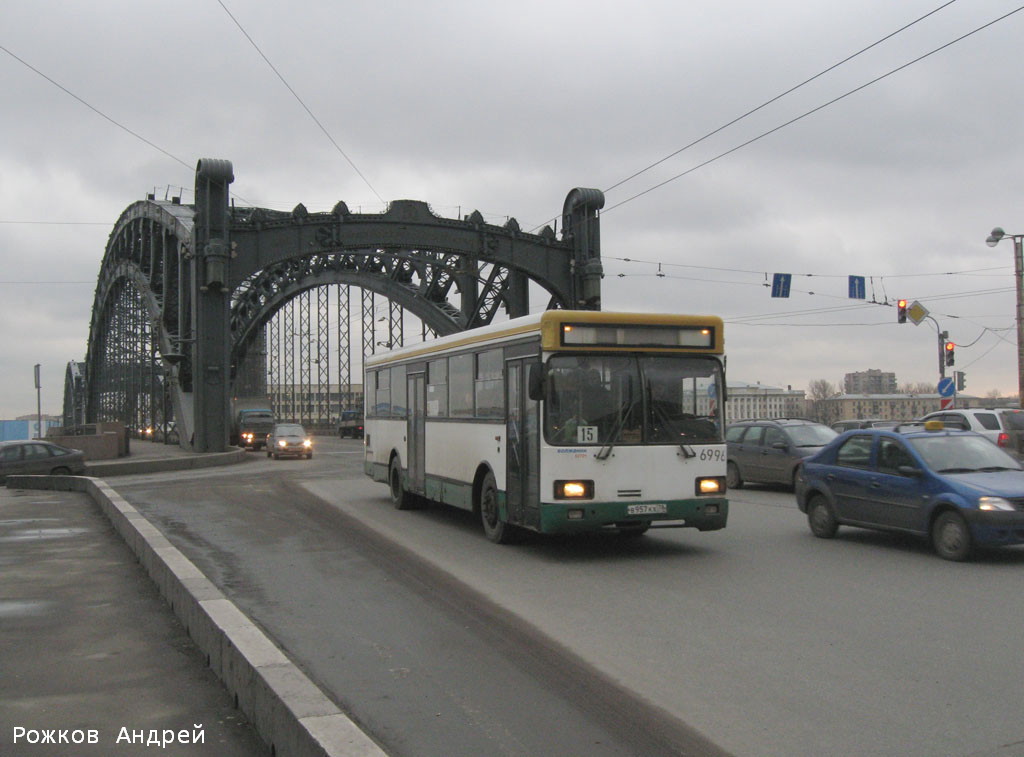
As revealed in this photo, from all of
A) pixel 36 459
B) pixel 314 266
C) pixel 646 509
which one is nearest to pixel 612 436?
pixel 646 509

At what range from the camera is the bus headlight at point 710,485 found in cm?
1116

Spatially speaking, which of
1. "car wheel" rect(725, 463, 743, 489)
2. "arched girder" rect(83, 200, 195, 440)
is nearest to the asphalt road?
"car wheel" rect(725, 463, 743, 489)

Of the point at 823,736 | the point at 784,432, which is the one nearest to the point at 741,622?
the point at 823,736

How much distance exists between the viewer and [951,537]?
1038cm

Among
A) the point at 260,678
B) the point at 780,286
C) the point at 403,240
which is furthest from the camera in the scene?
the point at 403,240

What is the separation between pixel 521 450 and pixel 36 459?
24.2m

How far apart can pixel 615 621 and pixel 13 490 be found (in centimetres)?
2175

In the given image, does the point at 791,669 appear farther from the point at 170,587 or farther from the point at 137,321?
the point at 137,321

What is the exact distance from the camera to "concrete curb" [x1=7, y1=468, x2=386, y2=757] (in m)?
4.23

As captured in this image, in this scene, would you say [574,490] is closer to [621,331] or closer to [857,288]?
[621,331]

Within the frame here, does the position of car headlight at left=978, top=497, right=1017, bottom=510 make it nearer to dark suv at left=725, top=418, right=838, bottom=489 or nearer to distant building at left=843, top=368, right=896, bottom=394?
dark suv at left=725, top=418, right=838, bottom=489

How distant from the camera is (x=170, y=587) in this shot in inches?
326

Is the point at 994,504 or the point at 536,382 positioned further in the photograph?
the point at 536,382

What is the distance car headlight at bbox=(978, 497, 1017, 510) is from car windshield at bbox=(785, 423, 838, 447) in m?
9.62
